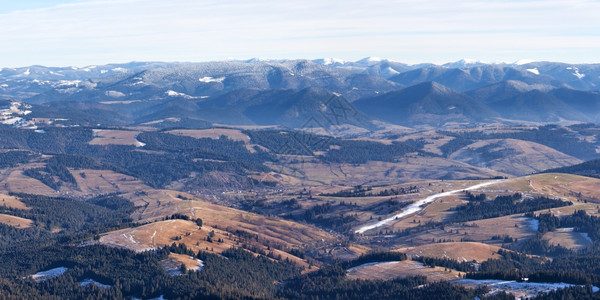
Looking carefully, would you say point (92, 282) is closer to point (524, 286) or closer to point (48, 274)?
point (48, 274)

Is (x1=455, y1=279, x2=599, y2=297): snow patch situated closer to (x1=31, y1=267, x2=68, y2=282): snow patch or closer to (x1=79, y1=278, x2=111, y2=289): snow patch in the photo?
(x1=79, y1=278, x2=111, y2=289): snow patch

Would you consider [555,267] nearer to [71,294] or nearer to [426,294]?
[426,294]

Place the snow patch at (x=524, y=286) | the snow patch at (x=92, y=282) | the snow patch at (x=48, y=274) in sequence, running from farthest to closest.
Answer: the snow patch at (x=48, y=274)
the snow patch at (x=92, y=282)
the snow patch at (x=524, y=286)

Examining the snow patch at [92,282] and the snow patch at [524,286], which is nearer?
the snow patch at [524,286]

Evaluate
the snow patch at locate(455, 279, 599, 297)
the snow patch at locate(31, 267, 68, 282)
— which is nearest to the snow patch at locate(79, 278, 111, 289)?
the snow patch at locate(31, 267, 68, 282)

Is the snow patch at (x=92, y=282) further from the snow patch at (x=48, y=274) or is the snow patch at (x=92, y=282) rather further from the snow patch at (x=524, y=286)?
the snow patch at (x=524, y=286)

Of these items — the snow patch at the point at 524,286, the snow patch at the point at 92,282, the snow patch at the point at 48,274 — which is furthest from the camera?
the snow patch at the point at 48,274

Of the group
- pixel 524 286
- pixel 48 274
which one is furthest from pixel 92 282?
pixel 524 286

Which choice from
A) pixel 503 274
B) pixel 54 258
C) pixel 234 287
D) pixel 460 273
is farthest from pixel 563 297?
pixel 54 258

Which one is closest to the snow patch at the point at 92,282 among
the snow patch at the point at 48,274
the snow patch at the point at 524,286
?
the snow patch at the point at 48,274

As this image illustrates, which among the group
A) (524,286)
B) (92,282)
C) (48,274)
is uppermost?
(524,286)

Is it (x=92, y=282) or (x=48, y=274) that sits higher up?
(x=92, y=282)
